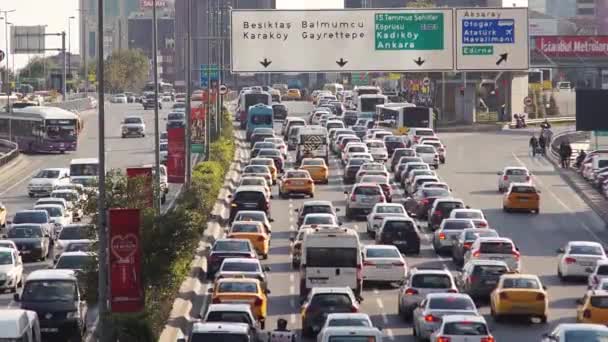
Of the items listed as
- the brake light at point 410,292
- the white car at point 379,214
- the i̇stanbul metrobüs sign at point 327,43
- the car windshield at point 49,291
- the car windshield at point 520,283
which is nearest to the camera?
the car windshield at point 49,291

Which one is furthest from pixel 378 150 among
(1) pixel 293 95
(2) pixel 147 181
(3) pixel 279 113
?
(1) pixel 293 95

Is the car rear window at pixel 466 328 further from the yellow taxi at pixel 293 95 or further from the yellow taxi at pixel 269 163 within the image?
the yellow taxi at pixel 293 95

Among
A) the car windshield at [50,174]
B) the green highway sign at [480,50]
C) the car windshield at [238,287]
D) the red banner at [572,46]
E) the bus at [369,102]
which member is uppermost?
the red banner at [572,46]

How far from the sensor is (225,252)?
1676 inches

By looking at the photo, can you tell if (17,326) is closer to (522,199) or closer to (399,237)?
(399,237)

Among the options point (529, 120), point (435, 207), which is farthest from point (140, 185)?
point (529, 120)

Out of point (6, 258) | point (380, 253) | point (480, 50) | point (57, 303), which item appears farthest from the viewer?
point (480, 50)

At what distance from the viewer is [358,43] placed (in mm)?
59469

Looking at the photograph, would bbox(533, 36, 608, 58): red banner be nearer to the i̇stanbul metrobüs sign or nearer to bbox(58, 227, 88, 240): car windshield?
the i̇stanbul metrobüs sign

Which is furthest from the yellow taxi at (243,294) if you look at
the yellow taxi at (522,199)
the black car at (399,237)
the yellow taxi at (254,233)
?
the yellow taxi at (522,199)

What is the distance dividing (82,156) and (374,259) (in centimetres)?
5522

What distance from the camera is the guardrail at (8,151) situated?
295 feet

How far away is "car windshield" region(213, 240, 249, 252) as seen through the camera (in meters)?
42.8

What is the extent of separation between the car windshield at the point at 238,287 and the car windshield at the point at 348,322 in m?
5.27
